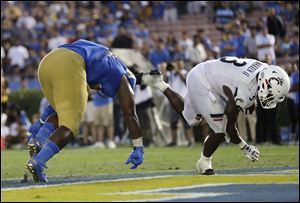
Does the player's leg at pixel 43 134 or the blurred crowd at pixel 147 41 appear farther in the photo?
the blurred crowd at pixel 147 41

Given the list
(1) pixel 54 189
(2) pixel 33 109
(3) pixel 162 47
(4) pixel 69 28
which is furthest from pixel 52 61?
(4) pixel 69 28

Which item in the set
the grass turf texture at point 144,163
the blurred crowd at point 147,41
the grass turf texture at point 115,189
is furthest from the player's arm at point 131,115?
the blurred crowd at point 147,41

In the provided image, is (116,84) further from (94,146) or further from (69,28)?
(69,28)

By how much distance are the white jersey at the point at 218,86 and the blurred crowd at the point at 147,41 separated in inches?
305

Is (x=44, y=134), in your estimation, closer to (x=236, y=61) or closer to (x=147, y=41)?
(x=236, y=61)

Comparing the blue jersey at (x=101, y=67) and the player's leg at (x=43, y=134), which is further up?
the blue jersey at (x=101, y=67)

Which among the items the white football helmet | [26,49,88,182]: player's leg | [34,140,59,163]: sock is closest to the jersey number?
the white football helmet

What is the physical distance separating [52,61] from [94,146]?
34.9 feet

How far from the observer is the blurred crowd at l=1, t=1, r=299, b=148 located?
1803 centimetres

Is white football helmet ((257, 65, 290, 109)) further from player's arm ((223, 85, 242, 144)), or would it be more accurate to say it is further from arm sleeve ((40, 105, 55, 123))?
arm sleeve ((40, 105, 55, 123))

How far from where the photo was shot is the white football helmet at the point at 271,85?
338 inches

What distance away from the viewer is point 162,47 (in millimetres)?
20547

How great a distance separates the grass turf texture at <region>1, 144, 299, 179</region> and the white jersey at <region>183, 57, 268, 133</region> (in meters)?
1.31

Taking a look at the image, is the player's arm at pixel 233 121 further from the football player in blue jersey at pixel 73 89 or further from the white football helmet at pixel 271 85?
the football player in blue jersey at pixel 73 89
